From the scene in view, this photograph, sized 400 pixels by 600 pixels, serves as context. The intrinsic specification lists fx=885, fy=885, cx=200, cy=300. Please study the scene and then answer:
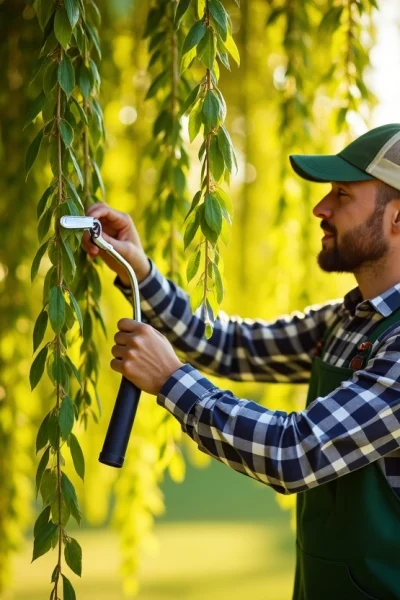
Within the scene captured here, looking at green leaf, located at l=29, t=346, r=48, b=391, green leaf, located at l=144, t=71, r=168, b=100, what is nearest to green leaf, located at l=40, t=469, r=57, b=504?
green leaf, located at l=29, t=346, r=48, b=391

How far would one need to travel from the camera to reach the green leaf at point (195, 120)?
114 centimetres

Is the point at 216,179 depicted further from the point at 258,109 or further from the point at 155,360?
the point at 258,109

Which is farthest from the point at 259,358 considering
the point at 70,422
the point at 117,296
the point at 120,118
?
the point at 120,118

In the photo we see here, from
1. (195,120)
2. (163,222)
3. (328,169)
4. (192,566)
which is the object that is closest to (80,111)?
(195,120)

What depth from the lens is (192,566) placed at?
3385 mm

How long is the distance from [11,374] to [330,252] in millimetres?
917

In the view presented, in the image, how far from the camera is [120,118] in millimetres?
2525

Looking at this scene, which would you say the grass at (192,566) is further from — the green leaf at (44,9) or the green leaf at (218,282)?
the green leaf at (44,9)

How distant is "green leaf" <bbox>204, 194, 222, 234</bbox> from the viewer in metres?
1.11

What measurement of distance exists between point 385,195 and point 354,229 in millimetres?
70

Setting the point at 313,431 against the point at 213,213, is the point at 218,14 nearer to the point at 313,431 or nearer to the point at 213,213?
the point at 213,213

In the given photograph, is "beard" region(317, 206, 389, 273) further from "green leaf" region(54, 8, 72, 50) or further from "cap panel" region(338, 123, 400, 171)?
"green leaf" region(54, 8, 72, 50)

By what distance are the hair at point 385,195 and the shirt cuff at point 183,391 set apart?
1.30 feet

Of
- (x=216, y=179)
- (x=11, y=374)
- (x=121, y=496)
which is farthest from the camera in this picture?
(x=121, y=496)
